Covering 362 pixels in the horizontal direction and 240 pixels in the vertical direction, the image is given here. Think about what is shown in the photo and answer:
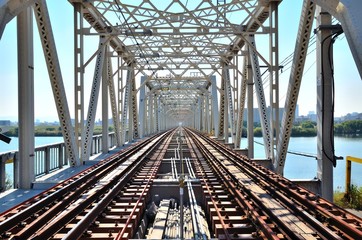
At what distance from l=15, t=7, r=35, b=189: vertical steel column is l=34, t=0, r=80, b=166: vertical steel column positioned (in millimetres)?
799

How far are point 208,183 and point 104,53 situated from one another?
430 inches

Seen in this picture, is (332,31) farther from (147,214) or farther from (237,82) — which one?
(237,82)

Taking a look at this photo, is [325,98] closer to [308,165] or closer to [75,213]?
[75,213]

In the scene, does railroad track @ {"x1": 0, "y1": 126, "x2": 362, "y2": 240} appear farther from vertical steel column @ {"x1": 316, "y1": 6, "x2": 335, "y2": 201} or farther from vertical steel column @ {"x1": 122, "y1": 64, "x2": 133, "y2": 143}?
vertical steel column @ {"x1": 122, "y1": 64, "x2": 133, "y2": 143}

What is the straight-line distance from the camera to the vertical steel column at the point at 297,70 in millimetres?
10133

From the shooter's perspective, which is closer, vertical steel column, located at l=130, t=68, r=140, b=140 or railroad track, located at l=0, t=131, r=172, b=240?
railroad track, located at l=0, t=131, r=172, b=240

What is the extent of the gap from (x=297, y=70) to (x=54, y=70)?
7472mm

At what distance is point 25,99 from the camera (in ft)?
31.4

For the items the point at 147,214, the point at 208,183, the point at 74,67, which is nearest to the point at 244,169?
the point at 208,183

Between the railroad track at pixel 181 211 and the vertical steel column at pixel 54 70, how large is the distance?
3.05 metres

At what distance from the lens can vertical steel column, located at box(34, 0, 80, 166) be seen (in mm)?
10535

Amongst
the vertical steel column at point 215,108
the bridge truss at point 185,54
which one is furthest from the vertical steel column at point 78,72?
the vertical steel column at point 215,108

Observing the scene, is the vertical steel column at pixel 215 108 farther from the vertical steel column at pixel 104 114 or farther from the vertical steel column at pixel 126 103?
the vertical steel column at pixel 104 114

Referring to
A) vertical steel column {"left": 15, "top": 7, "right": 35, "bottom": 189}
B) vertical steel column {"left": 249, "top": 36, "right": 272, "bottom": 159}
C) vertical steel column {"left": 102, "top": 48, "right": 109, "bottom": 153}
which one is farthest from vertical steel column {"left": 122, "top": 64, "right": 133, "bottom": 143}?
vertical steel column {"left": 15, "top": 7, "right": 35, "bottom": 189}
